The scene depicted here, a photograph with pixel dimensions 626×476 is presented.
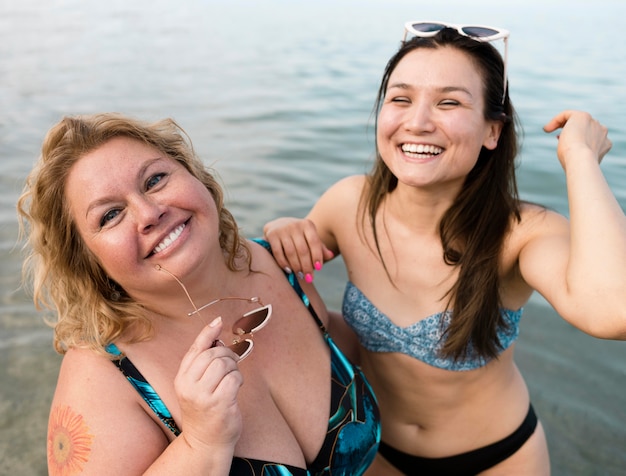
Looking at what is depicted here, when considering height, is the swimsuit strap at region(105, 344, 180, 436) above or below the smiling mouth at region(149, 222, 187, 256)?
below

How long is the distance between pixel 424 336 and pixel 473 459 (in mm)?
660

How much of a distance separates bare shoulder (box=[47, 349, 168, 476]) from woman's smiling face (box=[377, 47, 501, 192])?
4.38 ft

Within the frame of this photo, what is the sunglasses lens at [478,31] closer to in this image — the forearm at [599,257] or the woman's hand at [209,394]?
the forearm at [599,257]

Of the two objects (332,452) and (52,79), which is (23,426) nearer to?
(332,452)

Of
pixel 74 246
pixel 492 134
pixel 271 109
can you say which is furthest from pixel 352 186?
pixel 271 109

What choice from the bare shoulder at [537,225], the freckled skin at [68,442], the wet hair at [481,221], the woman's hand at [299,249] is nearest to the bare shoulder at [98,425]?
the freckled skin at [68,442]

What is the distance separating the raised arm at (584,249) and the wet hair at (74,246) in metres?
1.38

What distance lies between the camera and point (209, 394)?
5.74ft

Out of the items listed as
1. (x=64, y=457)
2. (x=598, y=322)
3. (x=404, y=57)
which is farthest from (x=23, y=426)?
(x=598, y=322)

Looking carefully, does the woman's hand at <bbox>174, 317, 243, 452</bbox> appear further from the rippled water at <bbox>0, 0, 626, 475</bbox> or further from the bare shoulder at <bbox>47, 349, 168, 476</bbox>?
the rippled water at <bbox>0, 0, 626, 475</bbox>

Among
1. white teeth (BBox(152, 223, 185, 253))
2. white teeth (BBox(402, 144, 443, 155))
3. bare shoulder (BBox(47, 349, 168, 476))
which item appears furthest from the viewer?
white teeth (BBox(402, 144, 443, 155))

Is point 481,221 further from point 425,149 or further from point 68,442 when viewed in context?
point 68,442

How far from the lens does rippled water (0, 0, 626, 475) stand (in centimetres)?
397

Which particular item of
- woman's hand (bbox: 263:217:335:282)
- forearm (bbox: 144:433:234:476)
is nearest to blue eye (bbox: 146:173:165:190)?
woman's hand (bbox: 263:217:335:282)
